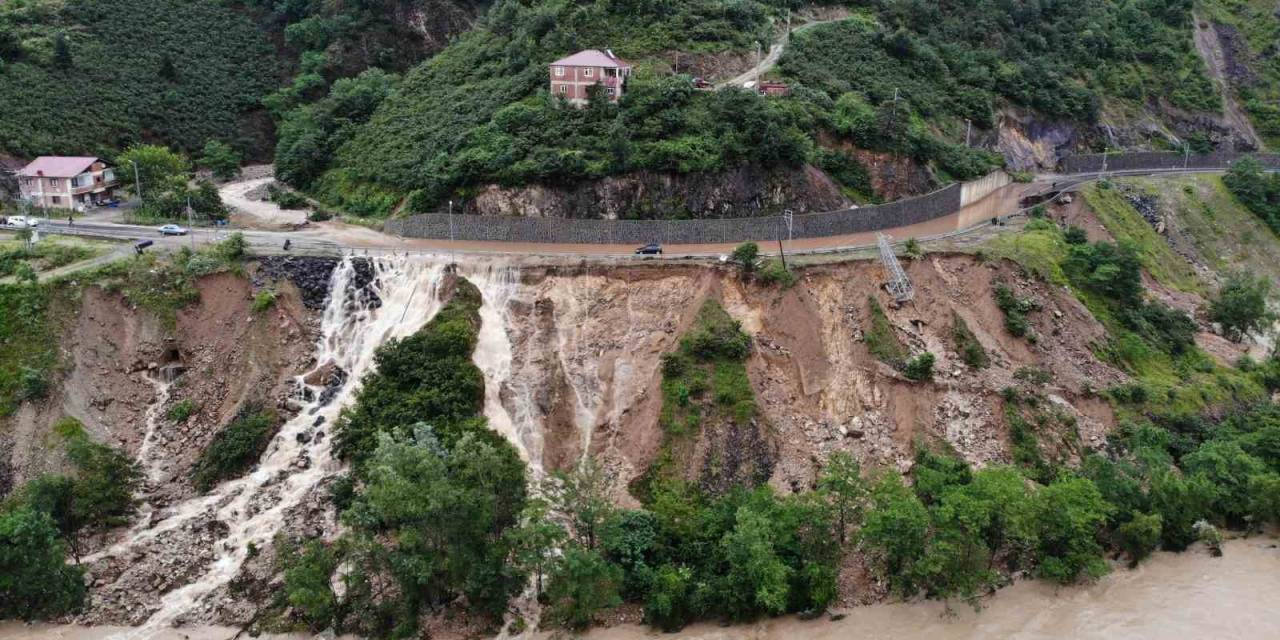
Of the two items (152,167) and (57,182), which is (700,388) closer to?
(152,167)

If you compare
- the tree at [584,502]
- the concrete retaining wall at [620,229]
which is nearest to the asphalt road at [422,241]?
the concrete retaining wall at [620,229]

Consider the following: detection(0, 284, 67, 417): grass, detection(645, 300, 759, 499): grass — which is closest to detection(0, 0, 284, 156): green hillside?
detection(0, 284, 67, 417): grass

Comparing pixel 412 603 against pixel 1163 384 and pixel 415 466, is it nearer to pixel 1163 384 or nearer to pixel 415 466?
pixel 415 466

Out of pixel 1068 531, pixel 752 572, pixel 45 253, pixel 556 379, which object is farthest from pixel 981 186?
pixel 45 253

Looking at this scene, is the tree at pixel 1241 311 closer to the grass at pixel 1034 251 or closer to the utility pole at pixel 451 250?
the grass at pixel 1034 251

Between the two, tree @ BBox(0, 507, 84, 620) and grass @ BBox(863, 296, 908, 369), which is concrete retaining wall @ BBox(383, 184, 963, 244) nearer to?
grass @ BBox(863, 296, 908, 369)

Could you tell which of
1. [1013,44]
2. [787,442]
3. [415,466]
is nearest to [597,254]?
[787,442]
